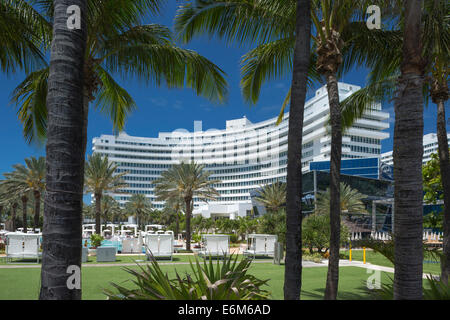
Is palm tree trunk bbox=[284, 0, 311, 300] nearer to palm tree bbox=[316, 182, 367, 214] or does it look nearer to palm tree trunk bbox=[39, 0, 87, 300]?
palm tree trunk bbox=[39, 0, 87, 300]

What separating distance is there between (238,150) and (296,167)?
11598 cm

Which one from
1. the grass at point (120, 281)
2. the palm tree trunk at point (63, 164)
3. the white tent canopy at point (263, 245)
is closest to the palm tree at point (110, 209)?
the white tent canopy at point (263, 245)

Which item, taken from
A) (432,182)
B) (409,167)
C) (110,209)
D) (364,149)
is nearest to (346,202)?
(432,182)

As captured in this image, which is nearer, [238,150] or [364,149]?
[364,149]

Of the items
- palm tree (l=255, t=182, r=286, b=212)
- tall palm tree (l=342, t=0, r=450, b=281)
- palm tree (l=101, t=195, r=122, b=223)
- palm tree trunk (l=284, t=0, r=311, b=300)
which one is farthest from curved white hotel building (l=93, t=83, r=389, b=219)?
palm tree trunk (l=284, t=0, r=311, b=300)

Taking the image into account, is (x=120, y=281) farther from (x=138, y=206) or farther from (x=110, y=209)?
(x=110, y=209)

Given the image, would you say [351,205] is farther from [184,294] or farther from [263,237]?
[184,294]

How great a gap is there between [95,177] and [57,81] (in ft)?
110

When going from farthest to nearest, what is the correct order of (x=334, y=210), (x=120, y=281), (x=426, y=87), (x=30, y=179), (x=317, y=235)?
(x=30, y=179) → (x=317, y=235) → (x=426, y=87) → (x=120, y=281) → (x=334, y=210)

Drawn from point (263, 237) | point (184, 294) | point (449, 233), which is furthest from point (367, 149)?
point (184, 294)

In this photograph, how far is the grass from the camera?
8.16 meters

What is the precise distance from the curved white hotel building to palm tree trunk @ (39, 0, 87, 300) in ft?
230

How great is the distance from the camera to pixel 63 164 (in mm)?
2713

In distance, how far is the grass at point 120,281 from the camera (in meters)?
8.16
